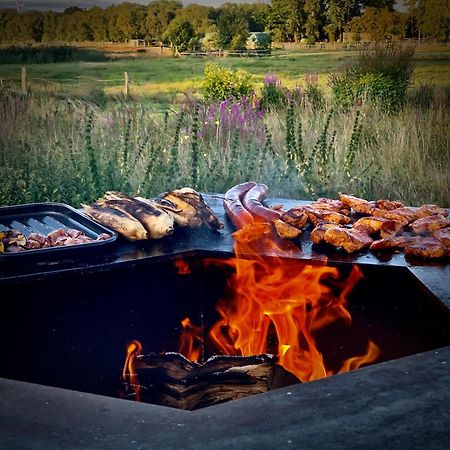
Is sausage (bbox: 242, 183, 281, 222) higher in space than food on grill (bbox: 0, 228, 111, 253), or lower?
higher

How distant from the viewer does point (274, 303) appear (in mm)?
3490

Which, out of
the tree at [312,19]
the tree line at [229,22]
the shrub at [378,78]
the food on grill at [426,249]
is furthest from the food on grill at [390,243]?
the tree at [312,19]

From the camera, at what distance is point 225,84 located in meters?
10.6

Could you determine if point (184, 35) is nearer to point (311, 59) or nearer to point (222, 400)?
point (311, 59)

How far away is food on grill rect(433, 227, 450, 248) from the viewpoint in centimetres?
334

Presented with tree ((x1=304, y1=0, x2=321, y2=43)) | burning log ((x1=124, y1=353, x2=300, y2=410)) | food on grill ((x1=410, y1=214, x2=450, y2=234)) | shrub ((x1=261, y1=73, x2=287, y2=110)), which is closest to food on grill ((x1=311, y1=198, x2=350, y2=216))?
food on grill ((x1=410, y1=214, x2=450, y2=234))

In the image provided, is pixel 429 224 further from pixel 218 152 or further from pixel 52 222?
pixel 218 152

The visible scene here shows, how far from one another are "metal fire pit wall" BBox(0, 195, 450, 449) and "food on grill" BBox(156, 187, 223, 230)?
1.27 meters

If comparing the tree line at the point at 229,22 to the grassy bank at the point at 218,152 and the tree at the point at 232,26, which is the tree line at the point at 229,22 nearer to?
the tree at the point at 232,26

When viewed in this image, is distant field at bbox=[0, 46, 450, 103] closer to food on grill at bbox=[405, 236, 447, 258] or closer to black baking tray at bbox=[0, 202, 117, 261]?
black baking tray at bbox=[0, 202, 117, 261]

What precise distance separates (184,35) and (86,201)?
4.70 metres

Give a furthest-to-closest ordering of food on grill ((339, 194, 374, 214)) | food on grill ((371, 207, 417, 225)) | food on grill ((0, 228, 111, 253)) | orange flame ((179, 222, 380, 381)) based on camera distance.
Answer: food on grill ((339, 194, 374, 214)) < food on grill ((371, 207, 417, 225)) < orange flame ((179, 222, 380, 381)) < food on grill ((0, 228, 111, 253))

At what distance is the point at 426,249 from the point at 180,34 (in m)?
8.49

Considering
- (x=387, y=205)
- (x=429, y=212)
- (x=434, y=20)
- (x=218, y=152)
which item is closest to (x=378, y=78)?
(x=434, y=20)
